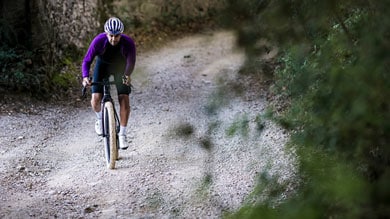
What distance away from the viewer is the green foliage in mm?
2676

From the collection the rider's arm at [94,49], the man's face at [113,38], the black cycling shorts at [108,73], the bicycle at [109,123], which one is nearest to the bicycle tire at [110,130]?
the bicycle at [109,123]

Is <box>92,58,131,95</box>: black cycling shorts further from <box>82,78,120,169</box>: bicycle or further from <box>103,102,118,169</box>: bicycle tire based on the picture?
<box>103,102,118,169</box>: bicycle tire

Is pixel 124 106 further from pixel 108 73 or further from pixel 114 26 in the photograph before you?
pixel 114 26

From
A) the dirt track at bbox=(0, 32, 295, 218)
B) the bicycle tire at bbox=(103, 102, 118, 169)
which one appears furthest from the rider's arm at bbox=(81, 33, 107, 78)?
the dirt track at bbox=(0, 32, 295, 218)

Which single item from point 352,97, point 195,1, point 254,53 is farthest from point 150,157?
point 195,1

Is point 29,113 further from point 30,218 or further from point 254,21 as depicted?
point 254,21

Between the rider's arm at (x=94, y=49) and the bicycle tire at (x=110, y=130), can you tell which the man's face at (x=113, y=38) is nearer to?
the rider's arm at (x=94, y=49)

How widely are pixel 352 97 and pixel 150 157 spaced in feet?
19.5

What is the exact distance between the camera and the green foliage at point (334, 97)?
268cm

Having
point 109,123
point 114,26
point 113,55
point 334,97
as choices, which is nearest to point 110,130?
point 109,123

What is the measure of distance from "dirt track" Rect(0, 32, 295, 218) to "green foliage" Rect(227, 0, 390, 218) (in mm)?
318

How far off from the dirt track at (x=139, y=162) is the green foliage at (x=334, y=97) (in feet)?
1.04

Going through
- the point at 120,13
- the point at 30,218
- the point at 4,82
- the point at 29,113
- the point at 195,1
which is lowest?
the point at 30,218

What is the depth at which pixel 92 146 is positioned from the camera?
9281 mm
